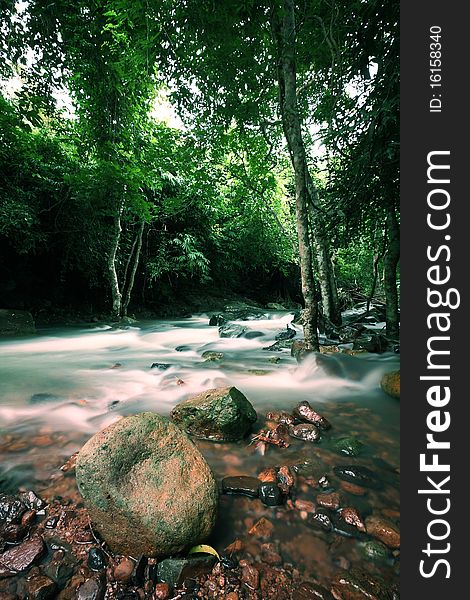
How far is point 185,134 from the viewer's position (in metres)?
9.07

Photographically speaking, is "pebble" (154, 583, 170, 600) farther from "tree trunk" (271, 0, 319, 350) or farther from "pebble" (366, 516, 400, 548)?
"tree trunk" (271, 0, 319, 350)

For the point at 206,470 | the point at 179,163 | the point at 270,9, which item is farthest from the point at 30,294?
the point at 206,470

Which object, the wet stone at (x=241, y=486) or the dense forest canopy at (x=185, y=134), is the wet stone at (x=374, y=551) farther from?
the dense forest canopy at (x=185, y=134)

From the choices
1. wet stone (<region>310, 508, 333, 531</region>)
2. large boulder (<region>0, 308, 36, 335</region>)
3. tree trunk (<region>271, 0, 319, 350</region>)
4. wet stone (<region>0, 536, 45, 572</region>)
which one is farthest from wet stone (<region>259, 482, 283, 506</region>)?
large boulder (<region>0, 308, 36, 335</region>)

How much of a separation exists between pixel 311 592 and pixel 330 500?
0.61 m

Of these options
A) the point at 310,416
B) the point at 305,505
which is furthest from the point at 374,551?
the point at 310,416

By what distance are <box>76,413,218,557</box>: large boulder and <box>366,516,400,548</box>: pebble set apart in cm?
95

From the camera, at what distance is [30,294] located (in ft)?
39.2

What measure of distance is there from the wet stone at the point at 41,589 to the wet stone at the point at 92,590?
122mm

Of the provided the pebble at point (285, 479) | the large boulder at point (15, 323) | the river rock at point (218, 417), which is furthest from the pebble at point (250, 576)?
the large boulder at point (15, 323)

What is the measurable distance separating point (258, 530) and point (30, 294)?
1339cm

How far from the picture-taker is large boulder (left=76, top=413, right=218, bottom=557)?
148cm

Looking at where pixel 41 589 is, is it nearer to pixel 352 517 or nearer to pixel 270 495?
pixel 270 495

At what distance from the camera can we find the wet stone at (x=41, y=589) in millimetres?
1303
